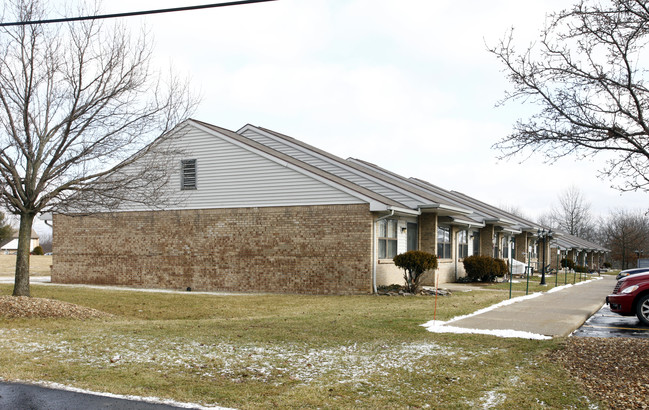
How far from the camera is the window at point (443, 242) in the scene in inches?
1065

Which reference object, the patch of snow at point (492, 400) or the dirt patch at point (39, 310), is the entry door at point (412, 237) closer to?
the dirt patch at point (39, 310)

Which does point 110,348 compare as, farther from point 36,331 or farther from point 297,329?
point 297,329

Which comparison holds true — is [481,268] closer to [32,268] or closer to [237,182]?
[237,182]

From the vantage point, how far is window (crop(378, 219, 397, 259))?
21.9 m

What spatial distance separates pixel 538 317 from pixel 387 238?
9.31 metres

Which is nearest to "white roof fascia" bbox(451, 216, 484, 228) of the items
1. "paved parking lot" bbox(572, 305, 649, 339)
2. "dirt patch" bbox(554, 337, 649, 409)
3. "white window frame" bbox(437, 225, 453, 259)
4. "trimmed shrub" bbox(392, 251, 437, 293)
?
"white window frame" bbox(437, 225, 453, 259)

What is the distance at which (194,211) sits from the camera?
23.5 meters

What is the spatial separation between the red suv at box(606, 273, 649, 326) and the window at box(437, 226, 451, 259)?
13.9m

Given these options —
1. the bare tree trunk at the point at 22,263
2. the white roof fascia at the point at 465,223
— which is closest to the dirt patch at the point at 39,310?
the bare tree trunk at the point at 22,263

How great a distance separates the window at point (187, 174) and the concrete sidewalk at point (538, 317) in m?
13.4

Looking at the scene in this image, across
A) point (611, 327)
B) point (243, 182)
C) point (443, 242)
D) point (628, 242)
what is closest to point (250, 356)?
point (611, 327)

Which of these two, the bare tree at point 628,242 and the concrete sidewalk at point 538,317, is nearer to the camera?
the concrete sidewalk at point 538,317

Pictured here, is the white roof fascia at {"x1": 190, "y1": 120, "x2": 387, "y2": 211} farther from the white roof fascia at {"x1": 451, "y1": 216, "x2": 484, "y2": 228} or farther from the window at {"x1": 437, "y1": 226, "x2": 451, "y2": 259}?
the window at {"x1": 437, "y1": 226, "x2": 451, "y2": 259}

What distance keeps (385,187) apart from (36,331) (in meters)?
16.3
